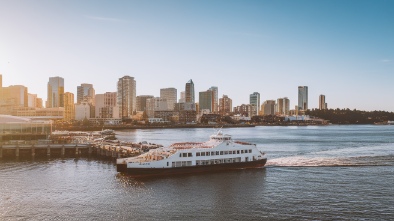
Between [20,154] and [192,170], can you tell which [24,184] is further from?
[20,154]

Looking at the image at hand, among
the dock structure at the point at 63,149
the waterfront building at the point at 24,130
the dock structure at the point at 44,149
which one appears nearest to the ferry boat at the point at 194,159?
the dock structure at the point at 63,149

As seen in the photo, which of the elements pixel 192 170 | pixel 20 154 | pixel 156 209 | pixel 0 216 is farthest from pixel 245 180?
pixel 20 154

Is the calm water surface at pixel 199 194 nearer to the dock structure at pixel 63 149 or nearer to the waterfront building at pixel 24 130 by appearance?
the dock structure at pixel 63 149

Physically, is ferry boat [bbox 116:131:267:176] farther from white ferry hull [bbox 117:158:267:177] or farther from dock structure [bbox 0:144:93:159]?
dock structure [bbox 0:144:93:159]

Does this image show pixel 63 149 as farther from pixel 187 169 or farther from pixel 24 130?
pixel 187 169

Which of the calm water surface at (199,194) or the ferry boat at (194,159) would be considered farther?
the ferry boat at (194,159)

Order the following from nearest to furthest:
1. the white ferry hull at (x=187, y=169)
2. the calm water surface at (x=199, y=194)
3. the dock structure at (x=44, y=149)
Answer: the calm water surface at (x=199, y=194)
the white ferry hull at (x=187, y=169)
the dock structure at (x=44, y=149)
